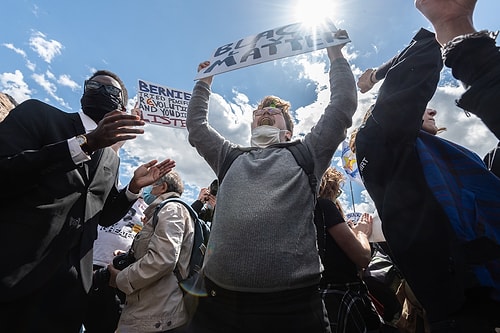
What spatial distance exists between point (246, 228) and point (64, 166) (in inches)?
41.8

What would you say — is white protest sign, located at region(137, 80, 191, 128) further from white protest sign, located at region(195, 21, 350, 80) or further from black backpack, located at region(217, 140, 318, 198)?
black backpack, located at region(217, 140, 318, 198)

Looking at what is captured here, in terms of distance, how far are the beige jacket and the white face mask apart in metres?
1.08

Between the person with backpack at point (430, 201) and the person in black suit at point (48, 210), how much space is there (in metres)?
1.43

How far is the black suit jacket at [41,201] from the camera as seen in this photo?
1519 millimetres

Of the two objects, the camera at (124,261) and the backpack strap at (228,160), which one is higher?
the backpack strap at (228,160)

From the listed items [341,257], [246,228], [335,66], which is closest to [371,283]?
[341,257]

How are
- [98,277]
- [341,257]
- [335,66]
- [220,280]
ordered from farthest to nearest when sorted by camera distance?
[98,277] < [341,257] < [335,66] < [220,280]

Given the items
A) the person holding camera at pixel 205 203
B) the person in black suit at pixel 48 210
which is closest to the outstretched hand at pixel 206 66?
the person in black suit at pixel 48 210

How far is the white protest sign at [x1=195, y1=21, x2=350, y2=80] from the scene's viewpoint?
7.42ft

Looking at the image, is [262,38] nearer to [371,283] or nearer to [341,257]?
[341,257]

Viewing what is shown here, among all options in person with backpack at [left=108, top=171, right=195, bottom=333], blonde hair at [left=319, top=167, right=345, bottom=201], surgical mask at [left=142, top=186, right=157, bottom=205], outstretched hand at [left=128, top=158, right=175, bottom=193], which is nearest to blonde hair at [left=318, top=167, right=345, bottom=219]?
blonde hair at [left=319, top=167, right=345, bottom=201]

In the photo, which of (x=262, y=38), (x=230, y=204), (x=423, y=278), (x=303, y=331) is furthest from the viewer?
(x=262, y=38)

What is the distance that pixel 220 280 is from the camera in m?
1.54

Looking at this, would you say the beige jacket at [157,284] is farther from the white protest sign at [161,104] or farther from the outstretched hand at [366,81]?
the white protest sign at [161,104]
